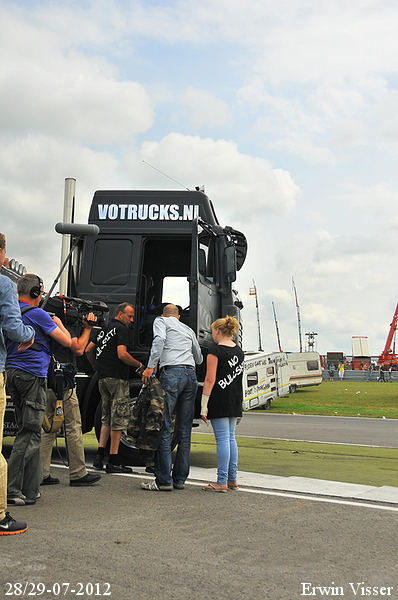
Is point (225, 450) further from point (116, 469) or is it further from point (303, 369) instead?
point (303, 369)

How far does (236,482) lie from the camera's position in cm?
587

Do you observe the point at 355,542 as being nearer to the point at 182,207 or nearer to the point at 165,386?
the point at 165,386

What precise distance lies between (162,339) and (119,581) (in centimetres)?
301

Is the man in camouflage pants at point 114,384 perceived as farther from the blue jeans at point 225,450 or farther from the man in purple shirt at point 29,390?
the man in purple shirt at point 29,390

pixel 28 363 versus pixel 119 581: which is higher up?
pixel 28 363

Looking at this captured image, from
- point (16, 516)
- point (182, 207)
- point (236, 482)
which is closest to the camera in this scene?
point (16, 516)

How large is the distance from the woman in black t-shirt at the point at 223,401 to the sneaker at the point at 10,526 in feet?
7.09

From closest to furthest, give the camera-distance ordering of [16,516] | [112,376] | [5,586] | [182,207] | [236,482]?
[5,586]
[16,516]
[236,482]
[112,376]
[182,207]

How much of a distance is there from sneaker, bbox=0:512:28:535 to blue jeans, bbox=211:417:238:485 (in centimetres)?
221

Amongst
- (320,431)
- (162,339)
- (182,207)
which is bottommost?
(320,431)

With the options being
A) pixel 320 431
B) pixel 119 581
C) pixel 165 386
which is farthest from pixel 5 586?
pixel 320 431

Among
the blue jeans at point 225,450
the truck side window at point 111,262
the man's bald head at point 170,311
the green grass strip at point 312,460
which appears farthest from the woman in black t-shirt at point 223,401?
the truck side window at point 111,262

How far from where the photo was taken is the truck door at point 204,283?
7125 mm

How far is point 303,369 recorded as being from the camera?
2558 centimetres
